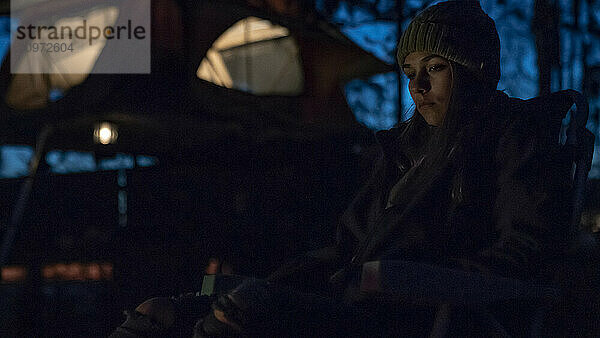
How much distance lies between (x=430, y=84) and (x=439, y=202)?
34 cm

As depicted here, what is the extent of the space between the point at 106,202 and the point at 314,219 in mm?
2124

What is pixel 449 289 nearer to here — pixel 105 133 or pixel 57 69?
pixel 105 133

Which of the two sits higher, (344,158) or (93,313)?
(344,158)

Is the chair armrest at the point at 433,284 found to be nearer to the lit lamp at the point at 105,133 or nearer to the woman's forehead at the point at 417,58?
the woman's forehead at the point at 417,58

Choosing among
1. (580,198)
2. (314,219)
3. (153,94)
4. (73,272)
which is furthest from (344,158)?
(580,198)

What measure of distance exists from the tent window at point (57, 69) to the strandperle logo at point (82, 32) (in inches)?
1.9

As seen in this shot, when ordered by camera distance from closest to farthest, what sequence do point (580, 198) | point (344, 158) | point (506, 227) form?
1. point (506, 227)
2. point (580, 198)
3. point (344, 158)

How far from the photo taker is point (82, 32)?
614 cm

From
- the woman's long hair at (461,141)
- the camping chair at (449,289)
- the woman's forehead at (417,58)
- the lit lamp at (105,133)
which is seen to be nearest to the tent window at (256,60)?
the lit lamp at (105,133)

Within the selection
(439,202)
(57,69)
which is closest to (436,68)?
(439,202)

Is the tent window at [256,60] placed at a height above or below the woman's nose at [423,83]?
above

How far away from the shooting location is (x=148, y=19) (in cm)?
604

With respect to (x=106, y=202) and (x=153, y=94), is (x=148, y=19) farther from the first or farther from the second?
(x=106, y=202)

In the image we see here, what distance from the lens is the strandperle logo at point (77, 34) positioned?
584cm
